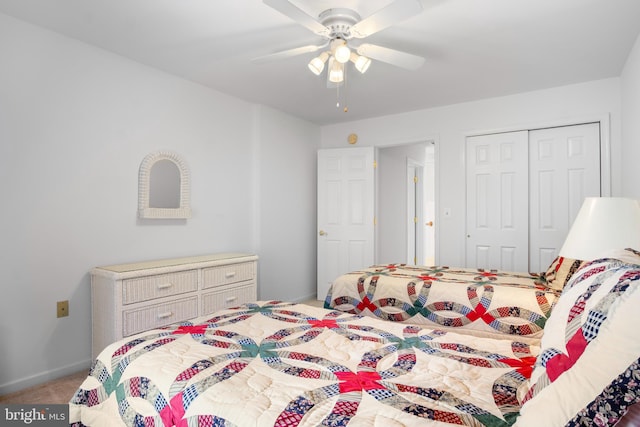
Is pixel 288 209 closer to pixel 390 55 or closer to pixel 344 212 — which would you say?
pixel 344 212

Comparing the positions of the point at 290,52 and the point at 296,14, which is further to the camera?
the point at 290,52

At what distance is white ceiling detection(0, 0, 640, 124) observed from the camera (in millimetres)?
2223

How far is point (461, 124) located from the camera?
13.5ft

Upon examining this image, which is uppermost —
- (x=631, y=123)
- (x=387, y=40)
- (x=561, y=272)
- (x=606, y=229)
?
(x=387, y=40)

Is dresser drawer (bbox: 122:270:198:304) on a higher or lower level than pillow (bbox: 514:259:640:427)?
lower

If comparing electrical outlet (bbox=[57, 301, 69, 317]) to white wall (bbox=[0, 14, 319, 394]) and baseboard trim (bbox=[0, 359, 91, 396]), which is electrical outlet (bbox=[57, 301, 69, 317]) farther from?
baseboard trim (bbox=[0, 359, 91, 396])

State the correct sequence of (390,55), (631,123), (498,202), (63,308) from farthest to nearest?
1. (498,202)
2. (631,123)
3. (63,308)
4. (390,55)

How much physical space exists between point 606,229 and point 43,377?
3.54m

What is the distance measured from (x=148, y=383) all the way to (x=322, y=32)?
6.63ft

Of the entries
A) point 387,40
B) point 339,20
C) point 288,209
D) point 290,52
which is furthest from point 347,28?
point 288,209

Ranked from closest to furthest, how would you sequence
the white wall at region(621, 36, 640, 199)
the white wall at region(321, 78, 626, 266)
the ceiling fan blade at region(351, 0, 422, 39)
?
the ceiling fan blade at region(351, 0, 422, 39) → the white wall at region(621, 36, 640, 199) → the white wall at region(321, 78, 626, 266)

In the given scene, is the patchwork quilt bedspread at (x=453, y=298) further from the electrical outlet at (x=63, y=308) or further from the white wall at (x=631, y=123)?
the electrical outlet at (x=63, y=308)

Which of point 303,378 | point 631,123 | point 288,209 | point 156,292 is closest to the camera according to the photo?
point 303,378

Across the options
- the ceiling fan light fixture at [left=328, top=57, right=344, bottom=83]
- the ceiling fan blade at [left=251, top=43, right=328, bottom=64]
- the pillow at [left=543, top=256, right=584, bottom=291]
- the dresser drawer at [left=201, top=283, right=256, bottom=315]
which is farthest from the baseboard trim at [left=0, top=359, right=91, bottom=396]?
the pillow at [left=543, top=256, right=584, bottom=291]
